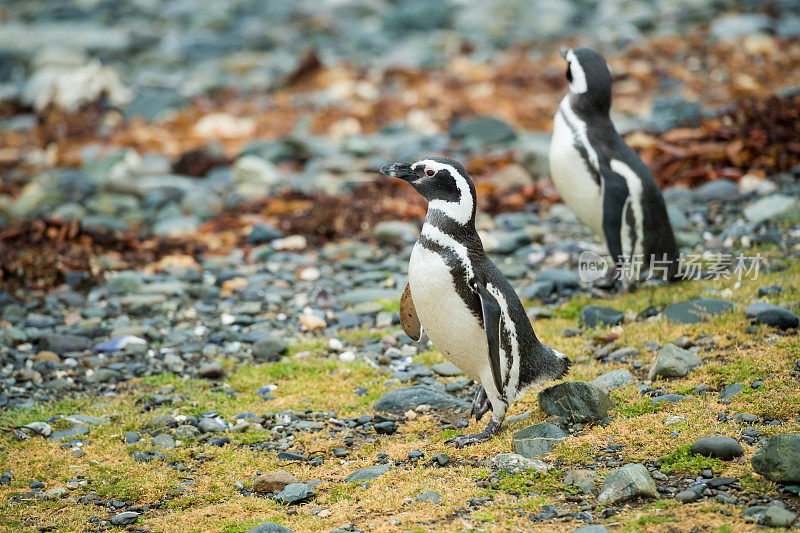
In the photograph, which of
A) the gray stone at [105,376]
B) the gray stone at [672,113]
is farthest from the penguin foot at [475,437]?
the gray stone at [672,113]

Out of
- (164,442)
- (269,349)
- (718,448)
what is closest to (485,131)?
(269,349)

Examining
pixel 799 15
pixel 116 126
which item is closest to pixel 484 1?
pixel 799 15

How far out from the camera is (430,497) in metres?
3.81

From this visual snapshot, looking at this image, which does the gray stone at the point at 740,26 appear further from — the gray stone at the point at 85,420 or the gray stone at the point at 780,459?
the gray stone at the point at 85,420

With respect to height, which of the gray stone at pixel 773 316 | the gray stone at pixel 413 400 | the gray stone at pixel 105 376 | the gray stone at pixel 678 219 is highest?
the gray stone at pixel 678 219

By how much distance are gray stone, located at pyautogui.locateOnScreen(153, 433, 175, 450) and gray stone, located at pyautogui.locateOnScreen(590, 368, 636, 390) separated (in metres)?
2.48

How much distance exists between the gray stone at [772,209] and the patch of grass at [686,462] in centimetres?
428

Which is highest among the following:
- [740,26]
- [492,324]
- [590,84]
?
[740,26]

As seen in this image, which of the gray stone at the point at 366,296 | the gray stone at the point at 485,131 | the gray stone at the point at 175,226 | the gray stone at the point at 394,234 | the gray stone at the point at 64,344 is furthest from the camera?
the gray stone at the point at 485,131

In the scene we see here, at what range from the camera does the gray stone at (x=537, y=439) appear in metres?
4.14

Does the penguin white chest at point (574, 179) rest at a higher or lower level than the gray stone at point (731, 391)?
higher

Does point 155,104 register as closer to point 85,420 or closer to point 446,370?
point 85,420

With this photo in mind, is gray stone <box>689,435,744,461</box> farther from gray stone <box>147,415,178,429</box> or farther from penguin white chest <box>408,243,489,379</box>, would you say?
gray stone <box>147,415,178,429</box>

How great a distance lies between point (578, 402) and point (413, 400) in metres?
1.04
